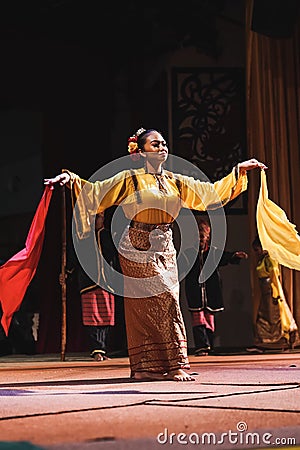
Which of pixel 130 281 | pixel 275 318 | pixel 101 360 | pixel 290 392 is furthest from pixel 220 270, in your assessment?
pixel 290 392

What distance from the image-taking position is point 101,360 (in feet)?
20.8

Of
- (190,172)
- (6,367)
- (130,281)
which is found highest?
(190,172)

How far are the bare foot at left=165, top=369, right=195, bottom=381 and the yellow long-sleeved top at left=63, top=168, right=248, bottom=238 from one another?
733mm

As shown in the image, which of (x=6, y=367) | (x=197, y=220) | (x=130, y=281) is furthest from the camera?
(x=197, y=220)

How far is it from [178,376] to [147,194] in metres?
0.89

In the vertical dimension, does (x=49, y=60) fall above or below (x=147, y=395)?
above

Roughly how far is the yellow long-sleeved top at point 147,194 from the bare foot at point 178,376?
2.41 feet

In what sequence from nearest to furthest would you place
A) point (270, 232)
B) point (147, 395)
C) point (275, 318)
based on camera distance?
1. point (147, 395)
2. point (270, 232)
3. point (275, 318)

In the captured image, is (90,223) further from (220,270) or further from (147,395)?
(220,270)

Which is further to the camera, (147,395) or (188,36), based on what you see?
(188,36)

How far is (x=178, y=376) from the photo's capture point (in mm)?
4059

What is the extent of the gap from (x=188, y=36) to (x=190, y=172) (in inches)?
49.1

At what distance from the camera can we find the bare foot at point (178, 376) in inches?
159

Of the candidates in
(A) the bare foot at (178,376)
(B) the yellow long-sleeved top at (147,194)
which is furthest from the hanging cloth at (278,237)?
(A) the bare foot at (178,376)
